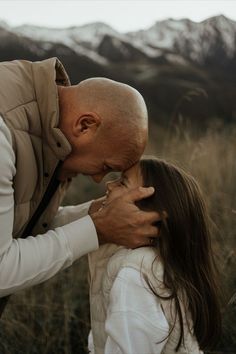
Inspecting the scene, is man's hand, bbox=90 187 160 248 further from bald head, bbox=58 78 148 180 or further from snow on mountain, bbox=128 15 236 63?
A: snow on mountain, bbox=128 15 236 63

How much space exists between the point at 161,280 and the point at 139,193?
0.30m

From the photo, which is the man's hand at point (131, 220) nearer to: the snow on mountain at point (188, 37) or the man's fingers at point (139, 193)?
the man's fingers at point (139, 193)

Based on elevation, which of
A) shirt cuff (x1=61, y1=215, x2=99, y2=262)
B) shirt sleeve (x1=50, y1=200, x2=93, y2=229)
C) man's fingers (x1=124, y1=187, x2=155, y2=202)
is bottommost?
shirt sleeve (x1=50, y1=200, x2=93, y2=229)

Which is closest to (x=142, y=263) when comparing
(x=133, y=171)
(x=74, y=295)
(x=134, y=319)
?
(x=134, y=319)

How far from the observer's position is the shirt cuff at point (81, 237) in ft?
7.14

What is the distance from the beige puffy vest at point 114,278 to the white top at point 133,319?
5 cm

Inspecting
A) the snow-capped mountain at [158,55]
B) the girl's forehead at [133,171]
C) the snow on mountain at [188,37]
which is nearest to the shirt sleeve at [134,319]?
the girl's forehead at [133,171]

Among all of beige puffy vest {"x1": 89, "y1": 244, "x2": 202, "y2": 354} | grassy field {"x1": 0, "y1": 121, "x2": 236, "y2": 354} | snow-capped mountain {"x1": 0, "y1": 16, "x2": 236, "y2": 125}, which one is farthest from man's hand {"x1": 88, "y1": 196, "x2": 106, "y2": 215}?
snow-capped mountain {"x1": 0, "y1": 16, "x2": 236, "y2": 125}

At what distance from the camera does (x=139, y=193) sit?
7.03ft

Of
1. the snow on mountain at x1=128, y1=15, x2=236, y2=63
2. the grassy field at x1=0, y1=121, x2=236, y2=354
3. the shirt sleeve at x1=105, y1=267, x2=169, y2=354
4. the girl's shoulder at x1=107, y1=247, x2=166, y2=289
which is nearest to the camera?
the shirt sleeve at x1=105, y1=267, x2=169, y2=354

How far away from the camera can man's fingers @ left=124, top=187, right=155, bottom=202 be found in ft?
7.02

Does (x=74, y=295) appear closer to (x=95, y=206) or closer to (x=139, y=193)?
(x=95, y=206)

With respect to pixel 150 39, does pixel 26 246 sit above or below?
below

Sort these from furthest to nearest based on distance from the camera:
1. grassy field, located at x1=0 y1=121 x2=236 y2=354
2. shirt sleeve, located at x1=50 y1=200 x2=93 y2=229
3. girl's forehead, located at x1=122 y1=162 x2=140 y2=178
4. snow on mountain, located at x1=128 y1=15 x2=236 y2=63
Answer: snow on mountain, located at x1=128 y1=15 x2=236 y2=63 < grassy field, located at x1=0 y1=121 x2=236 y2=354 < shirt sleeve, located at x1=50 y1=200 x2=93 y2=229 < girl's forehead, located at x1=122 y1=162 x2=140 y2=178
